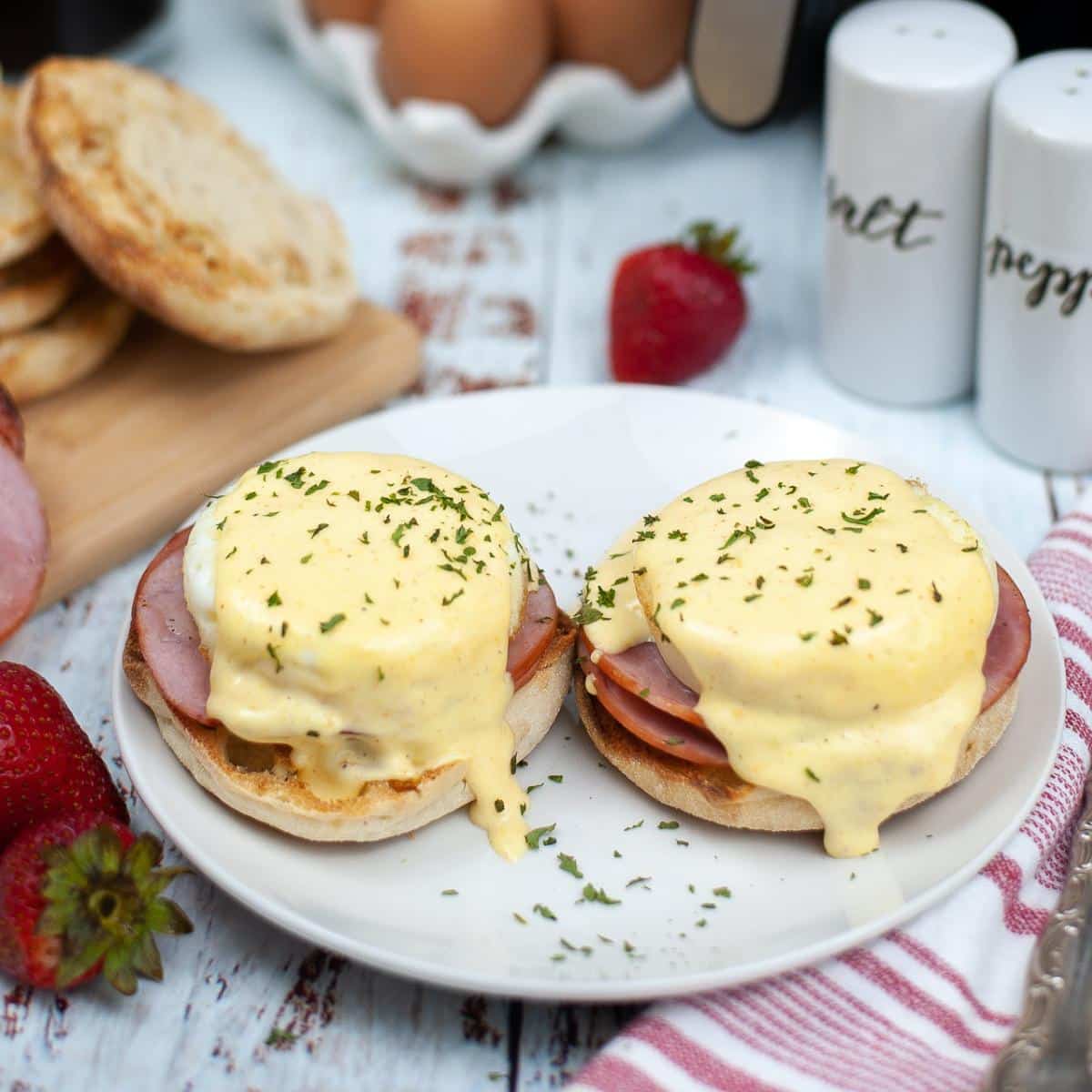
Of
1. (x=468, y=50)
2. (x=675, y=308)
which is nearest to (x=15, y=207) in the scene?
(x=468, y=50)

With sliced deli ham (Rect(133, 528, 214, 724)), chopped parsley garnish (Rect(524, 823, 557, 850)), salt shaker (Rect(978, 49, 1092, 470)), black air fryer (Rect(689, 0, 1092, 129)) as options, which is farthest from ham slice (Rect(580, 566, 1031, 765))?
black air fryer (Rect(689, 0, 1092, 129))

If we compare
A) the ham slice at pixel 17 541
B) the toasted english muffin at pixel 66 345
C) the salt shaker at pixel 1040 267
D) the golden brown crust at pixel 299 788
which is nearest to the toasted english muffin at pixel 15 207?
the toasted english muffin at pixel 66 345

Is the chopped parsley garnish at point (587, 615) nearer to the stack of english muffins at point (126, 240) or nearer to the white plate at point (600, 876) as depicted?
the white plate at point (600, 876)

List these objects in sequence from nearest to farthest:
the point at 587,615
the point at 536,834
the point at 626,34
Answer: the point at 536,834, the point at 587,615, the point at 626,34

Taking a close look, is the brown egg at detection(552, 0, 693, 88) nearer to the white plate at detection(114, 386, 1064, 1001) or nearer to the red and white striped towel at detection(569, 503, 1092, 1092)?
the white plate at detection(114, 386, 1064, 1001)

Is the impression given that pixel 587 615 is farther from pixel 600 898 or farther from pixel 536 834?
pixel 600 898

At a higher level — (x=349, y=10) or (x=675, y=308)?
(x=349, y=10)
